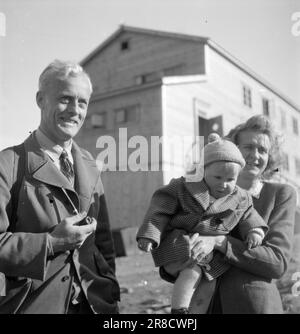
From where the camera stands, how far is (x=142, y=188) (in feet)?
42.1

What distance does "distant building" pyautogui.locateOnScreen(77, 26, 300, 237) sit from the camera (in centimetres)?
1299

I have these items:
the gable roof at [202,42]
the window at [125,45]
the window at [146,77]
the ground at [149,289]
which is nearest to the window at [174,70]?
the window at [146,77]

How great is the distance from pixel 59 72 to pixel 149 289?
4584 mm

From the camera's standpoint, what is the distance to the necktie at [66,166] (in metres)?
2.18

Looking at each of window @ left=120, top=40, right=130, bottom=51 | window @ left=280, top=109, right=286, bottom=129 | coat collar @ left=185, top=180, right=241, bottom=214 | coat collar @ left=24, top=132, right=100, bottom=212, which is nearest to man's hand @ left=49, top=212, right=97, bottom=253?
coat collar @ left=24, top=132, right=100, bottom=212

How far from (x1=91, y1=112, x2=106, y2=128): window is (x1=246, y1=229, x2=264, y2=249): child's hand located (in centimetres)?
1280

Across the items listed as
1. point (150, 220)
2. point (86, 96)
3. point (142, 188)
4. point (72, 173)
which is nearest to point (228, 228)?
point (150, 220)

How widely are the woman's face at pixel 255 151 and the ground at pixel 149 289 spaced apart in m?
0.78

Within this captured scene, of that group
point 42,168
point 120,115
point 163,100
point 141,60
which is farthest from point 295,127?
point 42,168

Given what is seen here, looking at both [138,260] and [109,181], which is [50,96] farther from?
[109,181]

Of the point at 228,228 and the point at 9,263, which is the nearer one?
the point at 9,263

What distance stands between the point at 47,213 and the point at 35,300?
40cm

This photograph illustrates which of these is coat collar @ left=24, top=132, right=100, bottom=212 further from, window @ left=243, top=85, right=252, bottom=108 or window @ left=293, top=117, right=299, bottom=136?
window @ left=293, top=117, right=299, bottom=136

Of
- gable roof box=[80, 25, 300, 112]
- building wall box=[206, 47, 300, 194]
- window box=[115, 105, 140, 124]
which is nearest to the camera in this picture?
window box=[115, 105, 140, 124]
